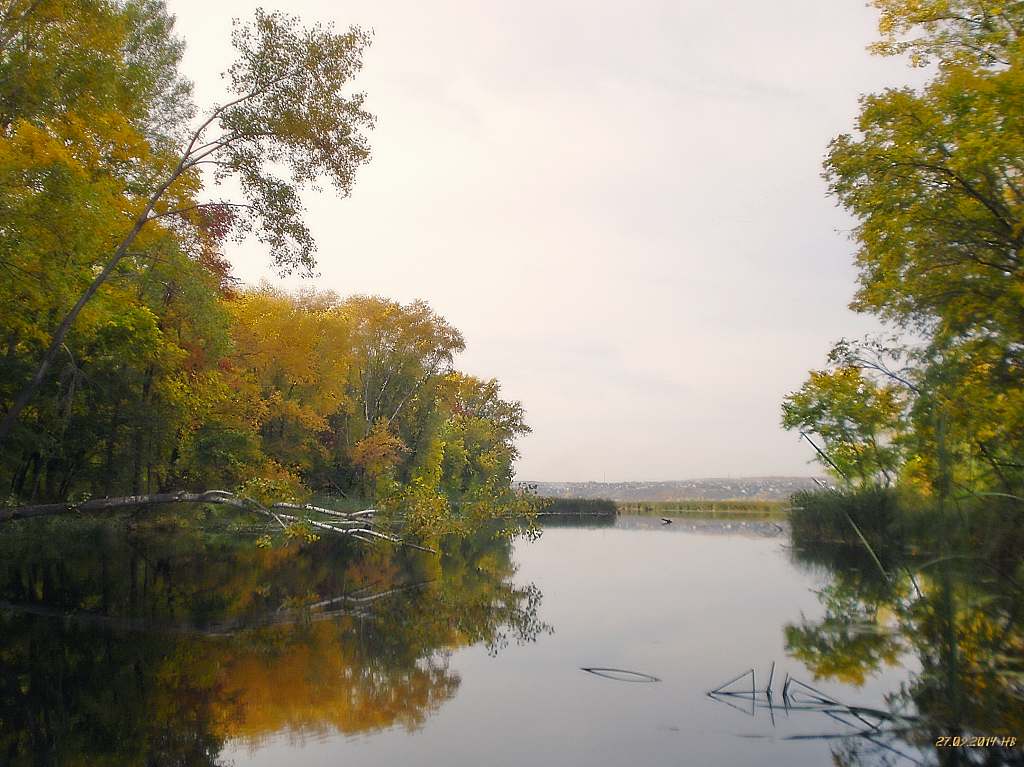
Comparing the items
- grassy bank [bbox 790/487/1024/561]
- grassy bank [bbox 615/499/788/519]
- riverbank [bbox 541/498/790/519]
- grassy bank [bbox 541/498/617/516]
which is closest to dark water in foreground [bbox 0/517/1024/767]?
grassy bank [bbox 790/487/1024/561]

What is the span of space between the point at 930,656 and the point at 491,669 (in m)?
6.22

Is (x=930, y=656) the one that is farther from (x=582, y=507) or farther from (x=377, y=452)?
(x=582, y=507)

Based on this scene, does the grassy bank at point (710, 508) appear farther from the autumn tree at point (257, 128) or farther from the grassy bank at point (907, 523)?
the autumn tree at point (257, 128)

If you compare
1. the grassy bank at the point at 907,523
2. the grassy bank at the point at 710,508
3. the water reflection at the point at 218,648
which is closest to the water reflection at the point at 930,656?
the grassy bank at the point at 907,523

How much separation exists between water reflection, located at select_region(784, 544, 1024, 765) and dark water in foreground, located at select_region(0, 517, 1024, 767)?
1.9 inches

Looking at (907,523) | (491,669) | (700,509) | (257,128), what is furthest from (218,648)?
(700,509)

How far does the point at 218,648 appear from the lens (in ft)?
34.7

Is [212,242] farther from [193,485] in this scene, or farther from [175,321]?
[193,485]

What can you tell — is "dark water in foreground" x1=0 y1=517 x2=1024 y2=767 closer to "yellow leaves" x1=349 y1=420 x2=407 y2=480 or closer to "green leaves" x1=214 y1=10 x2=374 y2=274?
"green leaves" x1=214 y1=10 x2=374 y2=274

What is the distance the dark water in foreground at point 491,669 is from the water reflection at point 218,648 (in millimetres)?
47

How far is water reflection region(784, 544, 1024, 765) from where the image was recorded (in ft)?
22.2

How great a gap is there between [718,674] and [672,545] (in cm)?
2503

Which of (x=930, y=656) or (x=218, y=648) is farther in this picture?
(x=218, y=648)

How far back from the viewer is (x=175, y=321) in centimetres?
2881
